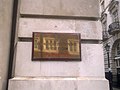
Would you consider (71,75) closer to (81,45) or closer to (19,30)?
(81,45)

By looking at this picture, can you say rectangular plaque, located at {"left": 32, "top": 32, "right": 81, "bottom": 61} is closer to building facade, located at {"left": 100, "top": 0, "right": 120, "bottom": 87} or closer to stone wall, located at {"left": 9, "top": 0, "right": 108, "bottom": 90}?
stone wall, located at {"left": 9, "top": 0, "right": 108, "bottom": 90}

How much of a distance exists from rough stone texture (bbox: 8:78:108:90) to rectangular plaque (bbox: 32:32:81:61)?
435mm

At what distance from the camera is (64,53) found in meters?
4.23

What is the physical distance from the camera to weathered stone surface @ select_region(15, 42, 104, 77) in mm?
4168

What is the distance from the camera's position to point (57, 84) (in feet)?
13.3

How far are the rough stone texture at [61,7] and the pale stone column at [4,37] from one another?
333 millimetres

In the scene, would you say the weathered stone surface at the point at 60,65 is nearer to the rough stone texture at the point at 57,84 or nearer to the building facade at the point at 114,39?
the rough stone texture at the point at 57,84

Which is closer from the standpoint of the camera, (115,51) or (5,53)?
(5,53)

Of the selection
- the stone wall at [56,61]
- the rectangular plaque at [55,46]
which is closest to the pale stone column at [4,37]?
the stone wall at [56,61]

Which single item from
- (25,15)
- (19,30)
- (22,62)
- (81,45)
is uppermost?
(25,15)

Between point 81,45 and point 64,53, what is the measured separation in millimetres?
408

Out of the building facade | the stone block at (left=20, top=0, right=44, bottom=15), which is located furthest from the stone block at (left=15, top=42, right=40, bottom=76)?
the building facade

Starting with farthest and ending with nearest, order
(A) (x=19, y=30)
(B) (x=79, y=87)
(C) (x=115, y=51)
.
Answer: (C) (x=115, y=51) → (A) (x=19, y=30) → (B) (x=79, y=87)

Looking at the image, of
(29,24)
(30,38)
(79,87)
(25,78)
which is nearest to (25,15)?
(29,24)
